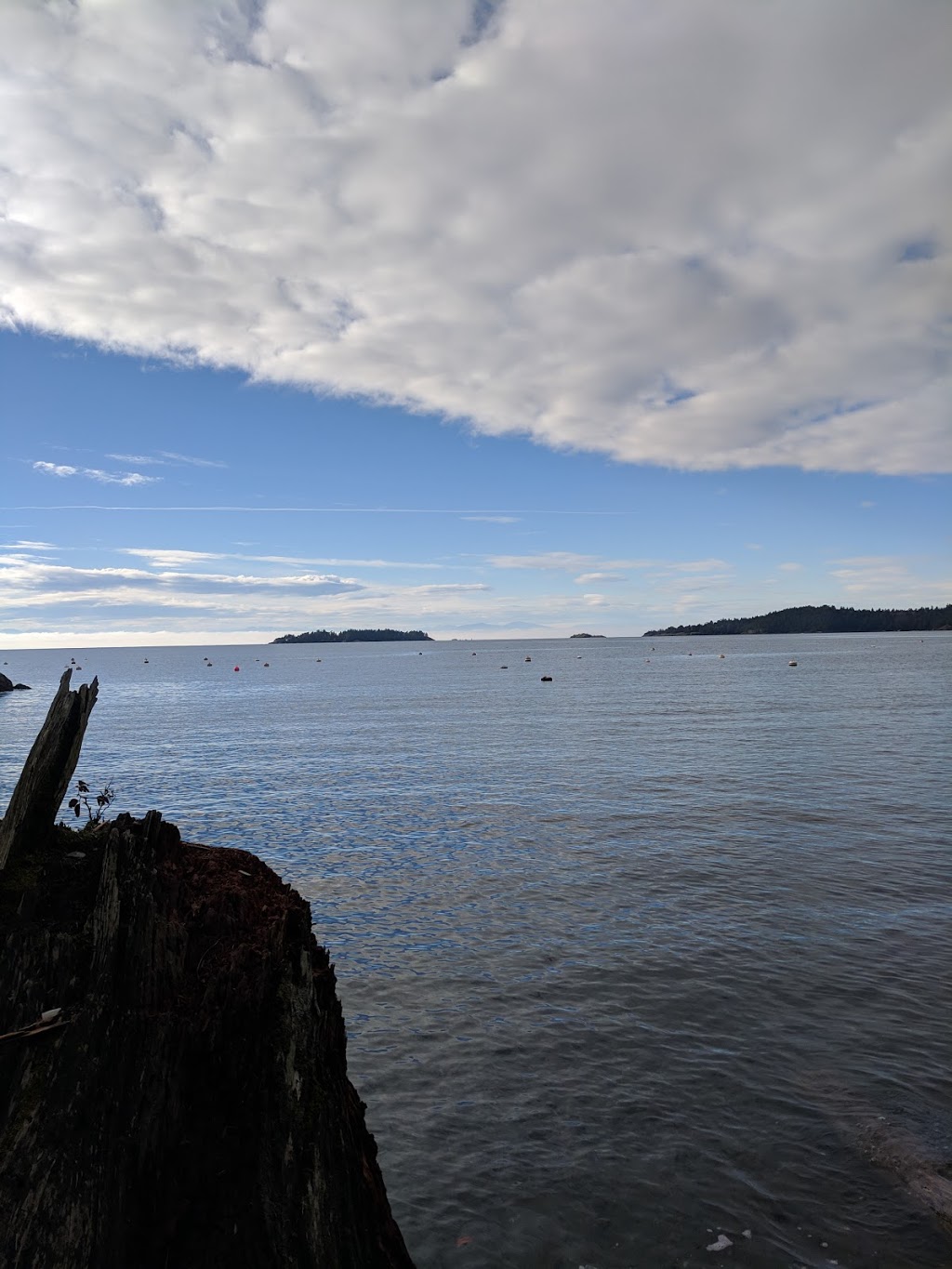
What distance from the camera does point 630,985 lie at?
14.7m

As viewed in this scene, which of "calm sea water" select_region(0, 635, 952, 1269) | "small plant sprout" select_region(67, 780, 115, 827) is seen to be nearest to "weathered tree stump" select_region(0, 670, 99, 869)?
"small plant sprout" select_region(67, 780, 115, 827)

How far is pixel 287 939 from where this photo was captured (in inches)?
262

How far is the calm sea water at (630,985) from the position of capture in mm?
8898

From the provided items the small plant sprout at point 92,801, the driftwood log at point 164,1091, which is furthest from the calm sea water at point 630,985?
the small plant sprout at point 92,801

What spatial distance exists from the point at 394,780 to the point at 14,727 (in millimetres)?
50410

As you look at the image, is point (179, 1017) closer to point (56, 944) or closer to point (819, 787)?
point (56, 944)

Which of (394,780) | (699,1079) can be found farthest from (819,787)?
(699,1079)

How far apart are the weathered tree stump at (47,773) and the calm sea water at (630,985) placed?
5.80m

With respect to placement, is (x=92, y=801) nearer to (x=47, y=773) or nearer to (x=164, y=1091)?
(x=47, y=773)

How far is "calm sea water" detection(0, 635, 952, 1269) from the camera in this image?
8.90 metres

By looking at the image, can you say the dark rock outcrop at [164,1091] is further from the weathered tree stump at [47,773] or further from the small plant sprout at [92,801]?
the small plant sprout at [92,801]

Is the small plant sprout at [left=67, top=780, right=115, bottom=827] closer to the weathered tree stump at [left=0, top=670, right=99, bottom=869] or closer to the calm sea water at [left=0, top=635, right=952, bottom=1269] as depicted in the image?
the weathered tree stump at [left=0, top=670, right=99, bottom=869]

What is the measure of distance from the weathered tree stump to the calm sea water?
19.0 ft

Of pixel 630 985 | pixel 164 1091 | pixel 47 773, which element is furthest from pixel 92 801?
pixel 164 1091
